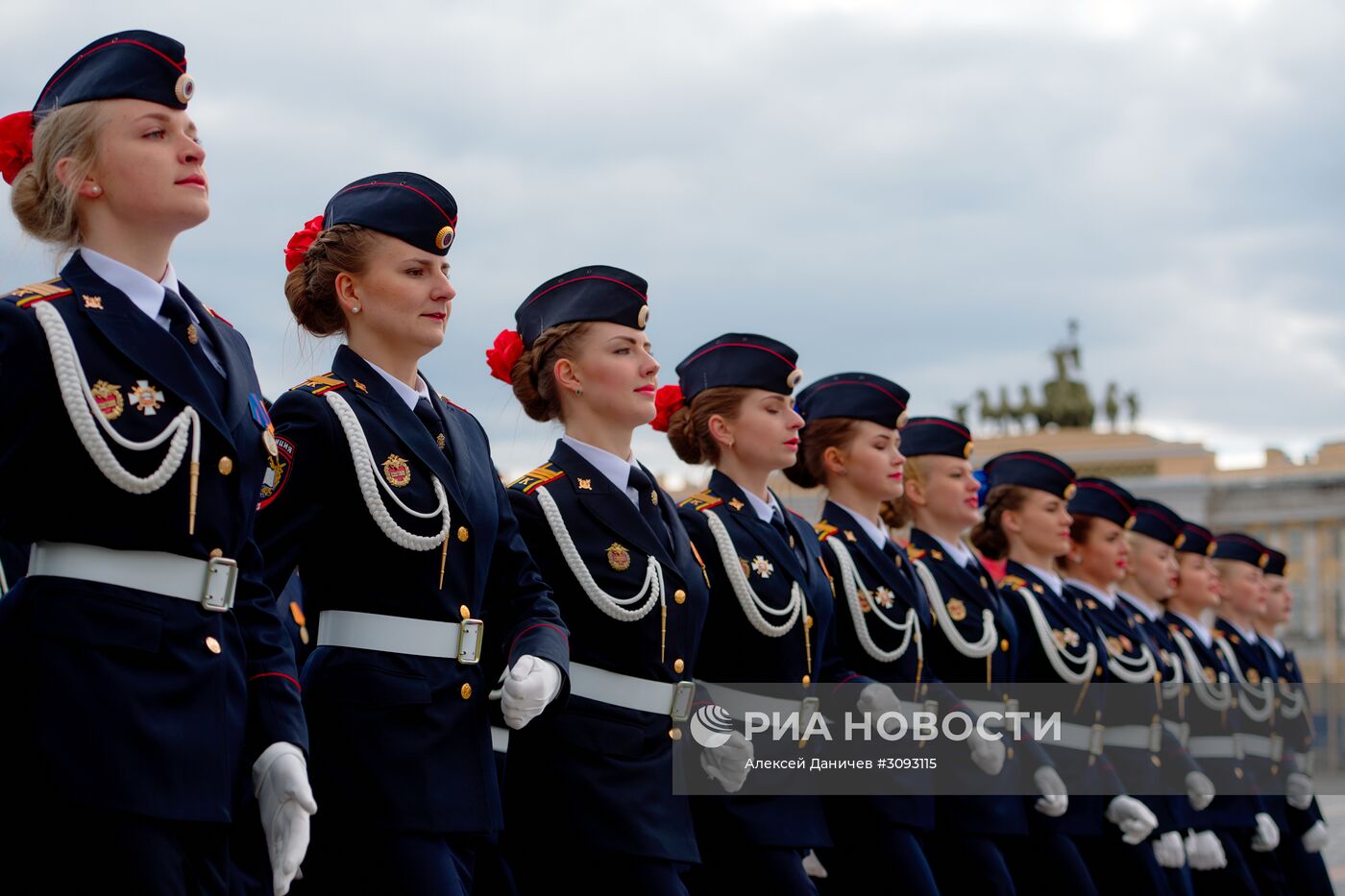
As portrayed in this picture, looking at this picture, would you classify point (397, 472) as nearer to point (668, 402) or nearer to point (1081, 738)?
point (668, 402)

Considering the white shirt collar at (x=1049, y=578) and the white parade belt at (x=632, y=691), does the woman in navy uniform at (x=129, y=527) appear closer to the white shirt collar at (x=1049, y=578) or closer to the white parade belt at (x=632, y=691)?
the white parade belt at (x=632, y=691)

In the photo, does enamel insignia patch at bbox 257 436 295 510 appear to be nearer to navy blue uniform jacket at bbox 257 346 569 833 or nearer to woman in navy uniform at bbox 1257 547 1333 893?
navy blue uniform jacket at bbox 257 346 569 833

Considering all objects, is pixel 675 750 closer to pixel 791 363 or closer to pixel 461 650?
pixel 461 650

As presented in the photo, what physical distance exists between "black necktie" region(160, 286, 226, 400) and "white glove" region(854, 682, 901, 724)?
126 inches

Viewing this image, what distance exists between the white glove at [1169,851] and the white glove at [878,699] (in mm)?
3147

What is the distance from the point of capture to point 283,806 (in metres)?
A: 3.39

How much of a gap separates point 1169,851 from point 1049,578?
4.93ft

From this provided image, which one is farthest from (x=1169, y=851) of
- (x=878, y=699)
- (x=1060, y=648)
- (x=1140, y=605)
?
(x=878, y=699)

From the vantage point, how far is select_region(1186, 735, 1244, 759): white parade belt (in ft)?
33.0

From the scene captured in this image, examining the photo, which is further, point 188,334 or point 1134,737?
point 1134,737

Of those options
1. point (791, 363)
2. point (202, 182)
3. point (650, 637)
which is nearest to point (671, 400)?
point (791, 363)

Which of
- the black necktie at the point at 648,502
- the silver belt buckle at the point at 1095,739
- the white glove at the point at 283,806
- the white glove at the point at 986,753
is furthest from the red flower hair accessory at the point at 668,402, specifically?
the white glove at the point at 283,806

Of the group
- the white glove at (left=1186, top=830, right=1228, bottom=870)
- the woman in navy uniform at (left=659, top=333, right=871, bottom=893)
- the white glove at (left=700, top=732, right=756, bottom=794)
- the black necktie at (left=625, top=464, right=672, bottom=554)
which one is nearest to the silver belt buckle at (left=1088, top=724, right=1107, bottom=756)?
the white glove at (left=1186, top=830, right=1228, bottom=870)

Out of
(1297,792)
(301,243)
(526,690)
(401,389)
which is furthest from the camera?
(1297,792)
